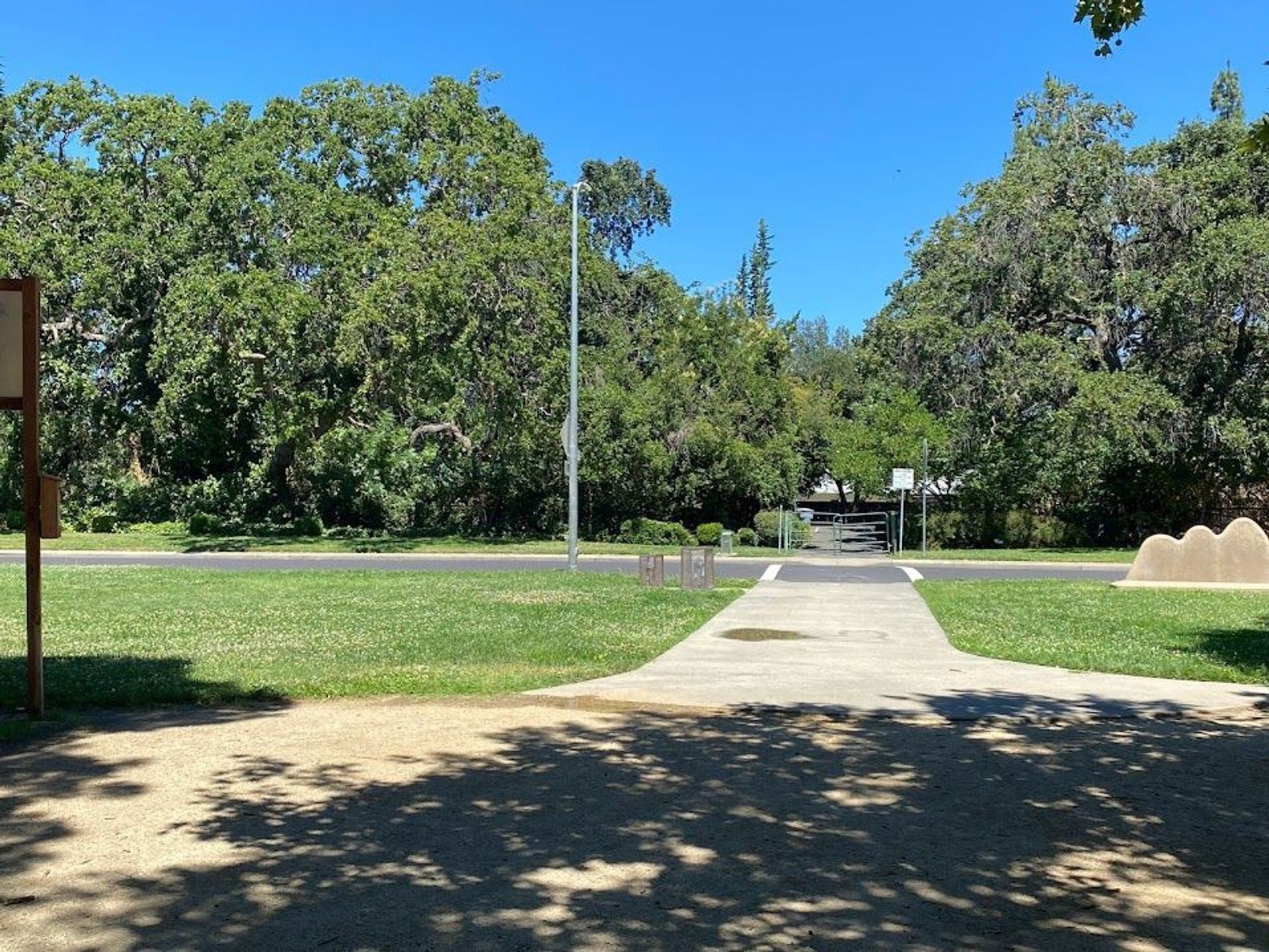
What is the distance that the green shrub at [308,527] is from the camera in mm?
35906

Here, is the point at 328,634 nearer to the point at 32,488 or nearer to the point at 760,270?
the point at 32,488

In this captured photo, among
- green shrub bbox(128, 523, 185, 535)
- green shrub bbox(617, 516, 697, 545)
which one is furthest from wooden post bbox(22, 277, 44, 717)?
green shrub bbox(128, 523, 185, 535)

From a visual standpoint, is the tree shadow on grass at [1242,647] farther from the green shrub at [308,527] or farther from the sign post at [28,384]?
the green shrub at [308,527]

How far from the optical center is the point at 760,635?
12750 millimetres

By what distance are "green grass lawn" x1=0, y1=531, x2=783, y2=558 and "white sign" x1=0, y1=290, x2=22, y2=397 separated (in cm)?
2208

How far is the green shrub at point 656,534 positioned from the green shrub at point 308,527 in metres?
9.87

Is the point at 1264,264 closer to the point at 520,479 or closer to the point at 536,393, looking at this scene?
the point at 536,393

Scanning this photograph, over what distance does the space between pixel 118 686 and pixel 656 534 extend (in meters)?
27.8

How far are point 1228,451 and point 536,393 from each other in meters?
20.3

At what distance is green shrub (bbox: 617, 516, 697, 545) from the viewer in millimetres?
35938

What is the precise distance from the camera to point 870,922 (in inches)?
163

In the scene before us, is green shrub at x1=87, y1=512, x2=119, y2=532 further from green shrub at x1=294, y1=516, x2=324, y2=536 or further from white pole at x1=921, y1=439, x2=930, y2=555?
white pole at x1=921, y1=439, x2=930, y2=555

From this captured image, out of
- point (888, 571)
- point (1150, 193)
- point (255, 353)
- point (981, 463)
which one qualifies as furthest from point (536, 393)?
point (1150, 193)

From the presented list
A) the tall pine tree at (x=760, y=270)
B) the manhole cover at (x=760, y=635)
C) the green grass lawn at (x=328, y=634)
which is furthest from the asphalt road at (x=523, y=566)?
the tall pine tree at (x=760, y=270)
